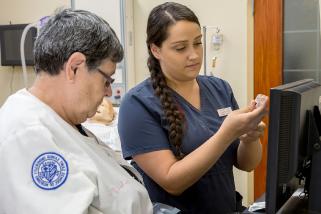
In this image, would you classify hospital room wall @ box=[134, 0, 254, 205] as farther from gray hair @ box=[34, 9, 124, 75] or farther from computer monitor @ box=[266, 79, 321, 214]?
gray hair @ box=[34, 9, 124, 75]

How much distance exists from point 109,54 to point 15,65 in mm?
3012

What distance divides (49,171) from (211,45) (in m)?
2.34

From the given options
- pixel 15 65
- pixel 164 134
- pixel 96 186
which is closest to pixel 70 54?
pixel 96 186

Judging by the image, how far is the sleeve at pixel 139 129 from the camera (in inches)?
51.4

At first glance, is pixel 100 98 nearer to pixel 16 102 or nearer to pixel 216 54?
pixel 16 102

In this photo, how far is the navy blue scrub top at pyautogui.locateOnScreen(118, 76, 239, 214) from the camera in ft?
4.32

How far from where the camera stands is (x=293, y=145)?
41.7 inches

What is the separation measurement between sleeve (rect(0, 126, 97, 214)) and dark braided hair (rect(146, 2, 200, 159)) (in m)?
0.51

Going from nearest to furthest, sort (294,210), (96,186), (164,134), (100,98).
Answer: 1. (96,186)
2. (100,98)
3. (294,210)
4. (164,134)

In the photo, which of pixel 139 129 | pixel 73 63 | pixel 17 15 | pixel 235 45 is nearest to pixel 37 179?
pixel 73 63

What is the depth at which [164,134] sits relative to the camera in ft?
4.36

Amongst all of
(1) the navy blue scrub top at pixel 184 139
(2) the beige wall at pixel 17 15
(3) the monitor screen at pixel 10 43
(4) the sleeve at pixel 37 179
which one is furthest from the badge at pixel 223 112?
(3) the monitor screen at pixel 10 43

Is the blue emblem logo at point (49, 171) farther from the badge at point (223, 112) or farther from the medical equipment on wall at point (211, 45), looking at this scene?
the medical equipment on wall at point (211, 45)

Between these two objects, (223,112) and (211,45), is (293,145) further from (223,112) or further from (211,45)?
(211,45)
